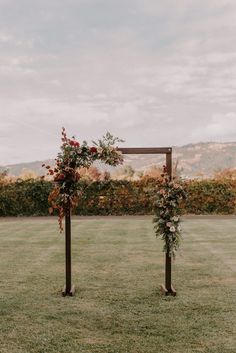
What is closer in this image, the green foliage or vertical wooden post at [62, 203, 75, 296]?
vertical wooden post at [62, 203, 75, 296]

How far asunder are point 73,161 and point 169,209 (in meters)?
2.07

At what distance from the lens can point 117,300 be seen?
30.5 ft

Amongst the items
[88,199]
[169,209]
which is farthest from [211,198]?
[169,209]

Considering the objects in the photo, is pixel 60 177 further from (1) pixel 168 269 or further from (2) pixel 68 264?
(1) pixel 168 269

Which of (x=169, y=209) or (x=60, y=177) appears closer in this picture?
(x=60, y=177)

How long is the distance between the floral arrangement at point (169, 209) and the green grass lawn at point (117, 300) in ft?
3.23

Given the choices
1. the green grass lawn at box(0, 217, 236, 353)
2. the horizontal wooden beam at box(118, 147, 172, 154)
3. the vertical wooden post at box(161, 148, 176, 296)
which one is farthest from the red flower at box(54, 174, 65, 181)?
the green grass lawn at box(0, 217, 236, 353)

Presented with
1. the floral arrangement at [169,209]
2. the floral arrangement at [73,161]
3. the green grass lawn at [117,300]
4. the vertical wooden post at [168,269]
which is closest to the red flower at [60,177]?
the floral arrangement at [73,161]

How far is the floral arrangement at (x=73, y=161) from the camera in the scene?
962 centimetres

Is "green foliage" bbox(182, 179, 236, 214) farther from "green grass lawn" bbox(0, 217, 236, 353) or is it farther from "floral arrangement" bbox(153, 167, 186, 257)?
"floral arrangement" bbox(153, 167, 186, 257)

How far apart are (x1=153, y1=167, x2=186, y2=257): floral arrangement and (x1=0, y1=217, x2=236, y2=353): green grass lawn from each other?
0.98 m

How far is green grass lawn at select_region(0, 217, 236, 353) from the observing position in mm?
7027

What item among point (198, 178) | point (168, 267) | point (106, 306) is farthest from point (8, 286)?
point (198, 178)

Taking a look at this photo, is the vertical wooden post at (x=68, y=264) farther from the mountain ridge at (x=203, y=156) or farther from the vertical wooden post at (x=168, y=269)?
the mountain ridge at (x=203, y=156)
